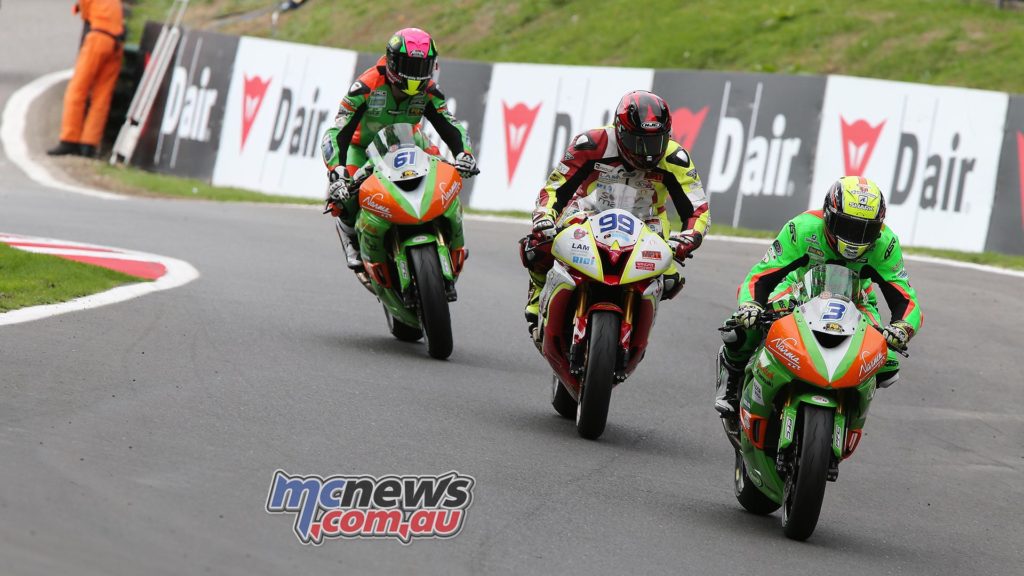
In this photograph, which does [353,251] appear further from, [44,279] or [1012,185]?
[1012,185]

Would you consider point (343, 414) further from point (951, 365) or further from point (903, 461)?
point (951, 365)

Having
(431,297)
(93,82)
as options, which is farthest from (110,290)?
(93,82)

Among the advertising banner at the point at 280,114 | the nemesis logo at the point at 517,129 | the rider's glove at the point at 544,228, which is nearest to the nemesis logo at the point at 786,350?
the rider's glove at the point at 544,228

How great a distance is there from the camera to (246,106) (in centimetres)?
2277

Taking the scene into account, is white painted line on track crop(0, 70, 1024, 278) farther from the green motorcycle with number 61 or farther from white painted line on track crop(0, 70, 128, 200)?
the green motorcycle with number 61

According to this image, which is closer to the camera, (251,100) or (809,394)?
(809,394)

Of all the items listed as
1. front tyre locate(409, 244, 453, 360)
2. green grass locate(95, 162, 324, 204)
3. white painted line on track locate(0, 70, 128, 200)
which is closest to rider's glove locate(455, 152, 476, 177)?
front tyre locate(409, 244, 453, 360)

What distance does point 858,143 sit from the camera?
17688mm

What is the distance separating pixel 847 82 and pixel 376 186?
915cm

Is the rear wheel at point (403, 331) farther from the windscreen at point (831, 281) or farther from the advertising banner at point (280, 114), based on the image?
the advertising banner at point (280, 114)

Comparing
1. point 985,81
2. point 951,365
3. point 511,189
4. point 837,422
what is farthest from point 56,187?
point 837,422

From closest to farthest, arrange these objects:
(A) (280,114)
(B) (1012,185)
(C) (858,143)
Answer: (B) (1012,185), (C) (858,143), (A) (280,114)

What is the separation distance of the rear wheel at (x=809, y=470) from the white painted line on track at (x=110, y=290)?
4747 millimetres

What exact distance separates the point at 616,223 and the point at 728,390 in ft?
3.83
